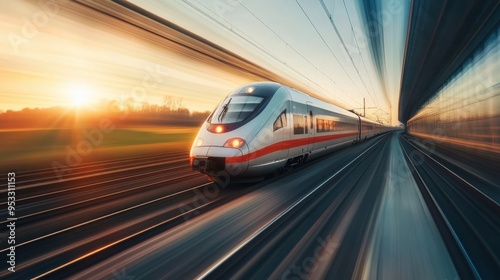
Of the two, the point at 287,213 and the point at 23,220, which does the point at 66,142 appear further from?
the point at 287,213

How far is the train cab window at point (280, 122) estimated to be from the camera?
720 cm

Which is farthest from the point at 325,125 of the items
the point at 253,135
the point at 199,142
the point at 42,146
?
the point at 42,146

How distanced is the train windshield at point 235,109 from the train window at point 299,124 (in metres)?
1.70

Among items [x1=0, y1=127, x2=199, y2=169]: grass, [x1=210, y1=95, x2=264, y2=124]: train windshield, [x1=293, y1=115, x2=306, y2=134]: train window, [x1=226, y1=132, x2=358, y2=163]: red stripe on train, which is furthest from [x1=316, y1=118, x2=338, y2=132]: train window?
[x1=0, y1=127, x2=199, y2=169]: grass

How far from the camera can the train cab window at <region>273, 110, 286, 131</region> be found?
23.6 feet

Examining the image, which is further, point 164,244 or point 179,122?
point 179,122

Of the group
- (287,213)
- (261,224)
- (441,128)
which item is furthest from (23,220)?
(441,128)

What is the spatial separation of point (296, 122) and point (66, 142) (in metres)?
15.9

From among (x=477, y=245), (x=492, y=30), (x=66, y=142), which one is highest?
(x=492, y=30)

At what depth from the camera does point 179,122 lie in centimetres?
2198

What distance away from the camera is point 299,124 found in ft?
28.7

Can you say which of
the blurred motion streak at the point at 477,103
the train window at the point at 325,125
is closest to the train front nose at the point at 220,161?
the train window at the point at 325,125

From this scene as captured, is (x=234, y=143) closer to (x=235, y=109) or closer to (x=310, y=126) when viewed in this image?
(x=235, y=109)

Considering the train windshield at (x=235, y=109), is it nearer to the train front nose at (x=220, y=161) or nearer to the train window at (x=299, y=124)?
the train front nose at (x=220, y=161)
